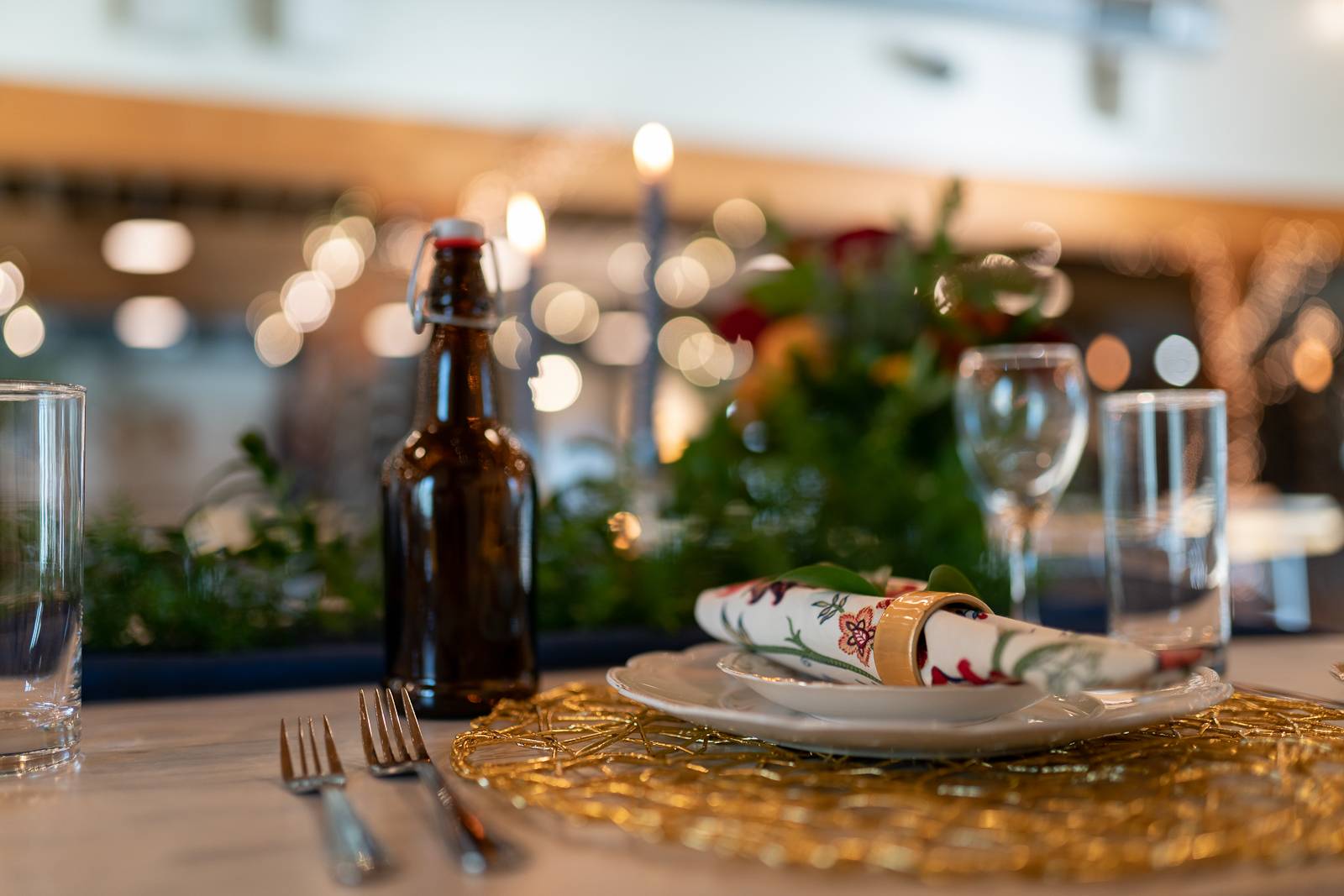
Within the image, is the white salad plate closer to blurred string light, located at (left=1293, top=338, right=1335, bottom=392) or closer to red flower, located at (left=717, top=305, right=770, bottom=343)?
red flower, located at (left=717, top=305, right=770, bottom=343)

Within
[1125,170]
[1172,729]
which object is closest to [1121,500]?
[1172,729]

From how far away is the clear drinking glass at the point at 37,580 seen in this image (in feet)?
1.68

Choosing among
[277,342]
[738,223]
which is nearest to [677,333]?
[738,223]

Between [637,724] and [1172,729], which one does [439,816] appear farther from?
[1172,729]

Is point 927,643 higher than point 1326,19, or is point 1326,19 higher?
point 1326,19

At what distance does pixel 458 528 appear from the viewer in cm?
62

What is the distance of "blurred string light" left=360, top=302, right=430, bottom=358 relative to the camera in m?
3.33

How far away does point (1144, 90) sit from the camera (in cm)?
382

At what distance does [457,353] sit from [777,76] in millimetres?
2944

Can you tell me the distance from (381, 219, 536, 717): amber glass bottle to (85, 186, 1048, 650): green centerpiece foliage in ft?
0.59

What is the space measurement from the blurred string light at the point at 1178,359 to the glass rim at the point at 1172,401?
12.2 ft

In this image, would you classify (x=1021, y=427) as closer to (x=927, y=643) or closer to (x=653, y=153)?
(x=927, y=643)

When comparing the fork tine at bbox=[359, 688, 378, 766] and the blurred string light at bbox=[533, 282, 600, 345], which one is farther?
the blurred string light at bbox=[533, 282, 600, 345]

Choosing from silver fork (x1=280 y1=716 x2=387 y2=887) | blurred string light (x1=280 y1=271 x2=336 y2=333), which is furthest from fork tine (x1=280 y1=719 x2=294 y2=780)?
blurred string light (x1=280 y1=271 x2=336 y2=333)
